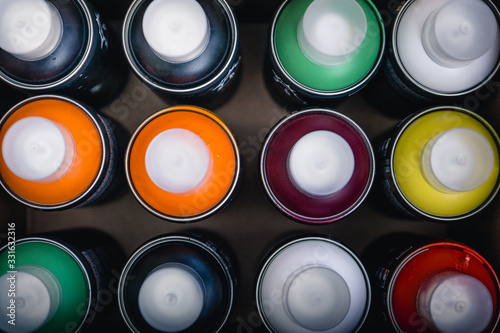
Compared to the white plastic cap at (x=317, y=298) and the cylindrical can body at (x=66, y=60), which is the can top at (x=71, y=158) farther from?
the white plastic cap at (x=317, y=298)

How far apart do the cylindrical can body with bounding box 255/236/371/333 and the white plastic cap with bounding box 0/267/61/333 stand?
0.82 ft

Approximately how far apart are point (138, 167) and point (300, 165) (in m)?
0.21

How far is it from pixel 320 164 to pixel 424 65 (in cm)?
20

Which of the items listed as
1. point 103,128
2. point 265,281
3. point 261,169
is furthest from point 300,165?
point 103,128

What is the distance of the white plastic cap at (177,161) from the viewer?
0.43 m

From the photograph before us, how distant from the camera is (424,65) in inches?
19.4

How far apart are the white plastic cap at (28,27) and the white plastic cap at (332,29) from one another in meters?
0.29

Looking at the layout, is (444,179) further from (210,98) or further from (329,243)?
(210,98)

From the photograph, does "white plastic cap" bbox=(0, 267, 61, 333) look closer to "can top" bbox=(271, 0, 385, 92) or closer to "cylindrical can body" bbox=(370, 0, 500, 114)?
"can top" bbox=(271, 0, 385, 92)

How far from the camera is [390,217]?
2.04 ft

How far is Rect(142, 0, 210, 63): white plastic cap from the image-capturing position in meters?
0.44

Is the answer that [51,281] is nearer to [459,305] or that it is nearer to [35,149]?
[35,149]

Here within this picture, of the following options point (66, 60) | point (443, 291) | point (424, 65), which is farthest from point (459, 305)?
point (66, 60)

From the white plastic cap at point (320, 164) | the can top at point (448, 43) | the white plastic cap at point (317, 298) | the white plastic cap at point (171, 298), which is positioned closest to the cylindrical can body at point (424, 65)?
the can top at point (448, 43)
